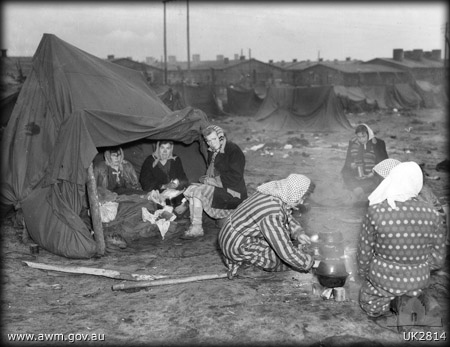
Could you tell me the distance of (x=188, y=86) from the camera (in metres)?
26.9

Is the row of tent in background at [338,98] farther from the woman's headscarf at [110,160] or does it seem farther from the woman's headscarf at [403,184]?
the woman's headscarf at [403,184]

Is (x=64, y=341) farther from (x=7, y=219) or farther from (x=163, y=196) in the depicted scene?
(x=7, y=219)

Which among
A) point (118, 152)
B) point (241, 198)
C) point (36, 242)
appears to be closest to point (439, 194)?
point (241, 198)

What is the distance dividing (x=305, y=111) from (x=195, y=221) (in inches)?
634

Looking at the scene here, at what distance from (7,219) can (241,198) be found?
347 centimetres

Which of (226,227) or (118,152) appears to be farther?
(118,152)

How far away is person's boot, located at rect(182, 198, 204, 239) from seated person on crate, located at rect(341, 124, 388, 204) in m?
2.51

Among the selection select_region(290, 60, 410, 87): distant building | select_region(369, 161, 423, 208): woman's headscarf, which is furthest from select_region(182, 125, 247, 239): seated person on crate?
select_region(290, 60, 410, 87): distant building

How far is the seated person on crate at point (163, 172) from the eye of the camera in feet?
22.8

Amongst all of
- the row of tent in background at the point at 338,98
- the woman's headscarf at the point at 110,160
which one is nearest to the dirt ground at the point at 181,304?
the woman's headscarf at the point at 110,160

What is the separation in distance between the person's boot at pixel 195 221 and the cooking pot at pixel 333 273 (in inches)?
95.8

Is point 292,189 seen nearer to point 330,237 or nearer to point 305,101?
point 330,237

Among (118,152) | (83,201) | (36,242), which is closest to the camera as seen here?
(36,242)

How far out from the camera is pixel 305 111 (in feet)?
70.5
